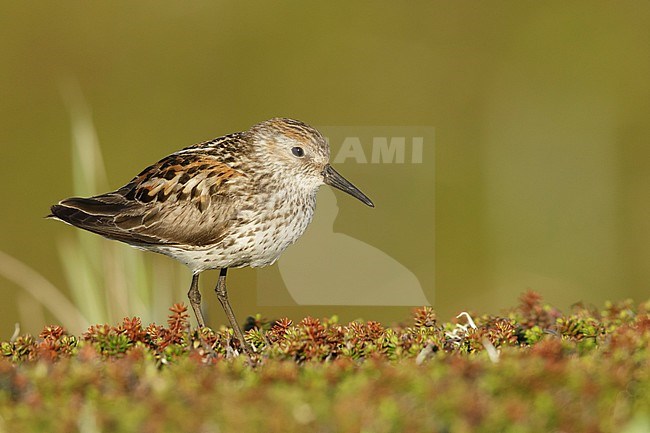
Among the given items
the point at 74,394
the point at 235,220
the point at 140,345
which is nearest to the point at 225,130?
the point at 235,220

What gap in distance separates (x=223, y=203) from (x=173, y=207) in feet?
1.48

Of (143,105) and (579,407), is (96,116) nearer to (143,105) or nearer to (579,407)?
(143,105)

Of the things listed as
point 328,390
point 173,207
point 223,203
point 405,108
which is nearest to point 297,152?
point 223,203

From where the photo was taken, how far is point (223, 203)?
827cm

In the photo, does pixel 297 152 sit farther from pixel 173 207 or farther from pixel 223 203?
pixel 173 207

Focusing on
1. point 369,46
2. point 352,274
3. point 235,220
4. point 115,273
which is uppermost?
point 369,46

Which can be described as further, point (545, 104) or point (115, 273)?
point (545, 104)

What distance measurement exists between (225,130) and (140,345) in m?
10.5

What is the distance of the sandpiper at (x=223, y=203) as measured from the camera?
816 cm

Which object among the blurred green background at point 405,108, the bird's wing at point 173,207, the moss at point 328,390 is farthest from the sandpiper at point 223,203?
the blurred green background at point 405,108

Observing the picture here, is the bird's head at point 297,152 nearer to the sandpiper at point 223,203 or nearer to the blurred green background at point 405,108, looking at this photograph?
the sandpiper at point 223,203

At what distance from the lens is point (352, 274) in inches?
545

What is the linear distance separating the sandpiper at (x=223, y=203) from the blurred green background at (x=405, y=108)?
19.0 feet

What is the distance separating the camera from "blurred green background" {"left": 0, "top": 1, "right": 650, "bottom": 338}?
15203mm
